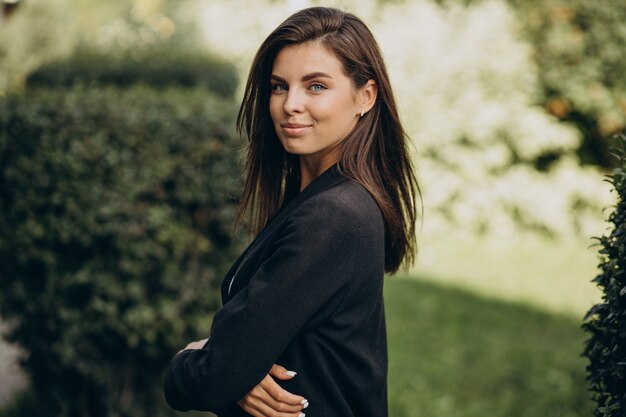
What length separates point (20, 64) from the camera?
46.1 ft

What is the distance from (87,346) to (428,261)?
5.06 metres

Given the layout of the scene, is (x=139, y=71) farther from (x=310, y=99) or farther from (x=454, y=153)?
(x=310, y=99)

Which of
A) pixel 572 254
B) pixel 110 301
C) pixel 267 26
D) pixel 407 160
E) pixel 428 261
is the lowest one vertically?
pixel 110 301

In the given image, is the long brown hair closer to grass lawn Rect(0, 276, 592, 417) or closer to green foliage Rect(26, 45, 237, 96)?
grass lawn Rect(0, 276, 592, 417)

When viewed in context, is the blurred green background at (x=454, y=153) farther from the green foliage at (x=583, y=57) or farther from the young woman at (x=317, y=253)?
the young woman at (x=317, y=253)

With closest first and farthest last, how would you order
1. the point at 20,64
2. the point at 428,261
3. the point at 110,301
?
1. the point at 110,301
2. the point at 428,261
3. the point at 20,64

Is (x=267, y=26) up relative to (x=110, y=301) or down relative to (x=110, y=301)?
up

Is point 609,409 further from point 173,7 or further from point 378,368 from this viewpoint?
point 173,7

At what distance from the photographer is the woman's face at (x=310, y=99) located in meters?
1.95

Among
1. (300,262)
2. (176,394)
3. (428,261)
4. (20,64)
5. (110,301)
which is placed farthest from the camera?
(20,64)

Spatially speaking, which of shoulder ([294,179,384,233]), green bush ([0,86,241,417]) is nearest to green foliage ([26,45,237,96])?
green bush ([0,86,241,417])

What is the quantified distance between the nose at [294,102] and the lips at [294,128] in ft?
0.15

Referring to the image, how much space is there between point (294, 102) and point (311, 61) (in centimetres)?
11

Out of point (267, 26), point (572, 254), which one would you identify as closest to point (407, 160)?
point (572, 254)
